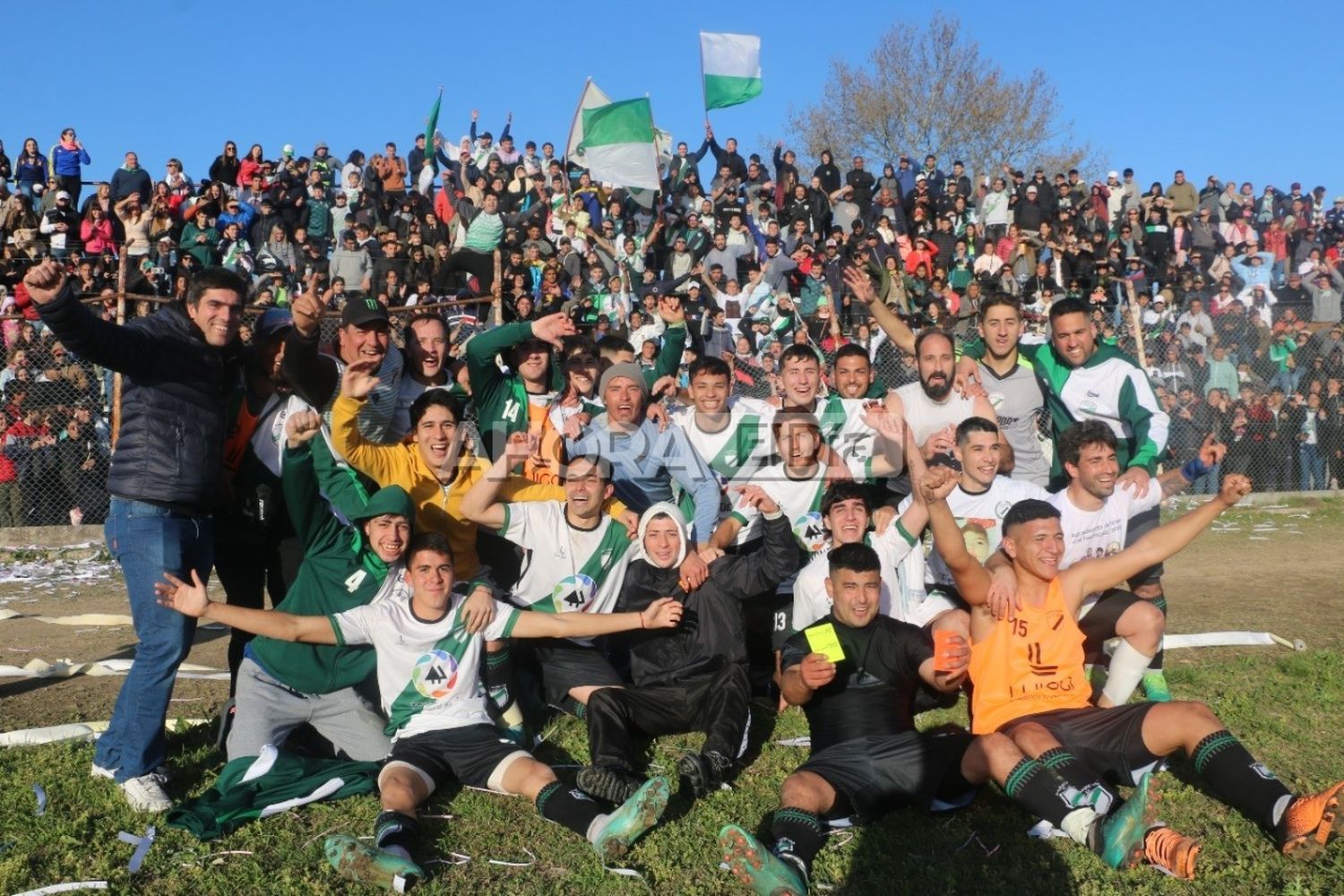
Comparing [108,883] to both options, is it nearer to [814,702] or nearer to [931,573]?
[814,702]

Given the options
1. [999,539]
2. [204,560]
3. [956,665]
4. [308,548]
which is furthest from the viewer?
[999,539]

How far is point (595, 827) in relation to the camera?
442cm

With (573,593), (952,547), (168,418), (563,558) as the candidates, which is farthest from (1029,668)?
(168,418)

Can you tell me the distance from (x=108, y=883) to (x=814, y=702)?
9.44 ft

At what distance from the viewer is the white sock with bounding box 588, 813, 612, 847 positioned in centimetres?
438

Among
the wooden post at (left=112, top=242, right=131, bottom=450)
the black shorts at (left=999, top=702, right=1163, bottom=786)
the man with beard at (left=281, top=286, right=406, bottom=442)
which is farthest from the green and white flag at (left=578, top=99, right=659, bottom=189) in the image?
the black shorts at (left=999, top=702, right=1163, bottom=786)

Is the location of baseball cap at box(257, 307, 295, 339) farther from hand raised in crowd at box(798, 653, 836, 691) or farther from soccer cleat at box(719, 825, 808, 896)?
soccer cleat at box(719, 825, 808, 896)

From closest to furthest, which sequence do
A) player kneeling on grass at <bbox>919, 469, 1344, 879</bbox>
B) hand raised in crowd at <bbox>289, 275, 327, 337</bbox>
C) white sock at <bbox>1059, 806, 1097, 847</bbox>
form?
white sock at <bbox>1059, 806, 1097, 847</bbox>
player kneeling on grass at <bbox>919, 469, 1344, 879</bbox>
hand raised in crowd at <bbox>289, 275, 327, 337</bbox>

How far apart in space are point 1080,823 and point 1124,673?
146cm

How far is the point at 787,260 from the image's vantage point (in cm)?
1703

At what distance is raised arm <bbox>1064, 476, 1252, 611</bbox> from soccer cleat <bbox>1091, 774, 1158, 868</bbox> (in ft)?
3.82

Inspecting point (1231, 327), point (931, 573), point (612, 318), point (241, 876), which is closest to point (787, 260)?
point (612, 318)

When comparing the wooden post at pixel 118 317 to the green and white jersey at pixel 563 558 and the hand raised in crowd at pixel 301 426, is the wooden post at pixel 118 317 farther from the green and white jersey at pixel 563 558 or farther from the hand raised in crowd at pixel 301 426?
the hand raised in crowd at pixel 301 426

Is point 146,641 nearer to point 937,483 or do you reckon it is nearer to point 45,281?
point 45,281
